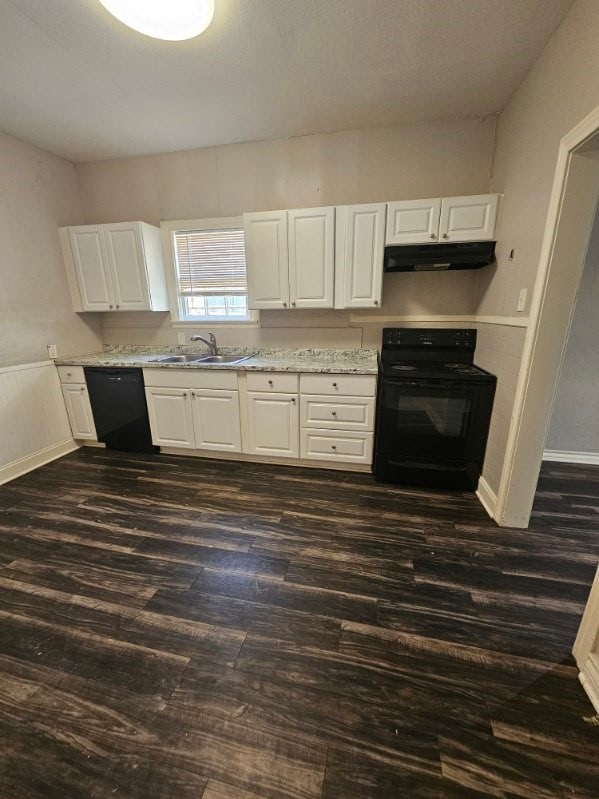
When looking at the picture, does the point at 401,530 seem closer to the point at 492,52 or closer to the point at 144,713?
the point at 144,713

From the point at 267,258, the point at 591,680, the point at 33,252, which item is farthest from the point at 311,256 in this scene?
the point at 591,680

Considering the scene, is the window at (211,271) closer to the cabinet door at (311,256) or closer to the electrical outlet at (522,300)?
the cabinet door at (311,256)

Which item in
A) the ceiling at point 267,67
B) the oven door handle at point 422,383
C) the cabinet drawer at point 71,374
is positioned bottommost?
the cabinet drawer at point 71,374

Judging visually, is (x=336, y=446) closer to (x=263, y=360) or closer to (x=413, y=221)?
(x=263, y=360)

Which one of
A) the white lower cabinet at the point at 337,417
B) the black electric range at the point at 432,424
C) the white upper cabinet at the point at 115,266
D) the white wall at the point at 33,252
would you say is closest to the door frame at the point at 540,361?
the black electric range at the point at 432,424

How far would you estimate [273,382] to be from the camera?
2646 millimetres

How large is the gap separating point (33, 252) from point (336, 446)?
10.4 feet

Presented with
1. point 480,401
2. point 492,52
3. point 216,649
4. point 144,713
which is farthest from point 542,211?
point 144,713

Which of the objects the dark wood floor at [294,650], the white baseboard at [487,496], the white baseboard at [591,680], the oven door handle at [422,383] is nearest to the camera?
the dark wood floor at [294,650]

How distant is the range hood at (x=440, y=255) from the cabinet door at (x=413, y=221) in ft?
0.16

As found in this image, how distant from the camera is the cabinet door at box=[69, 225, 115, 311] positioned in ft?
→ 9.90

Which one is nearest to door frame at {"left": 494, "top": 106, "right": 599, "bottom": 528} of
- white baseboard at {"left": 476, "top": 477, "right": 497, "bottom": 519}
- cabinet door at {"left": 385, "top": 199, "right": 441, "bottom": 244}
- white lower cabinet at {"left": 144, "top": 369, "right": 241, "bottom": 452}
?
white baseboard at {"left": 476, "top": 477, "right": 497, "bottom": 519}

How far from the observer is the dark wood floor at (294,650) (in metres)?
0.99

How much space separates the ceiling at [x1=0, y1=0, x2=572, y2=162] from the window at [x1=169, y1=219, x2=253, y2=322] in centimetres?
72
